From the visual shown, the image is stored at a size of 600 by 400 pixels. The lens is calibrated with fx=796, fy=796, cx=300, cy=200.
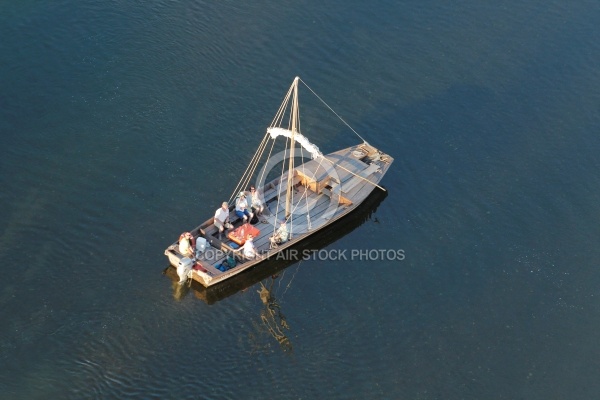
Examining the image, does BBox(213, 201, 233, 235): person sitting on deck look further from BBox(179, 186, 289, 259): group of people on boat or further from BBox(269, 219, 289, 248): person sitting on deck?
BBox(269, 219, 289, 248): person sitting on deck

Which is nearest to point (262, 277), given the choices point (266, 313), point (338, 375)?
point (266, 313)

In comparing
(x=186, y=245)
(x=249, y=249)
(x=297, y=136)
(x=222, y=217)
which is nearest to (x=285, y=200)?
(x=297, y=136)

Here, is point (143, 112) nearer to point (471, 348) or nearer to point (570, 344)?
point (471, 348)

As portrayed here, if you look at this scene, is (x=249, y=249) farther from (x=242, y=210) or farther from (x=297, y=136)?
(x=297, y=136)

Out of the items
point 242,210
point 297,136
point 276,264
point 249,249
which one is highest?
point 297,136

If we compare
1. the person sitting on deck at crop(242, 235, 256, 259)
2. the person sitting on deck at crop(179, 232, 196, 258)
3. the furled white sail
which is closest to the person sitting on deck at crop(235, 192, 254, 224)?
the person sitting on deck at crop(242, 235, 256, 259)

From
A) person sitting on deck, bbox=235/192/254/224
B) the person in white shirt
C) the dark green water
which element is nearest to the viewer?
the dark green water
